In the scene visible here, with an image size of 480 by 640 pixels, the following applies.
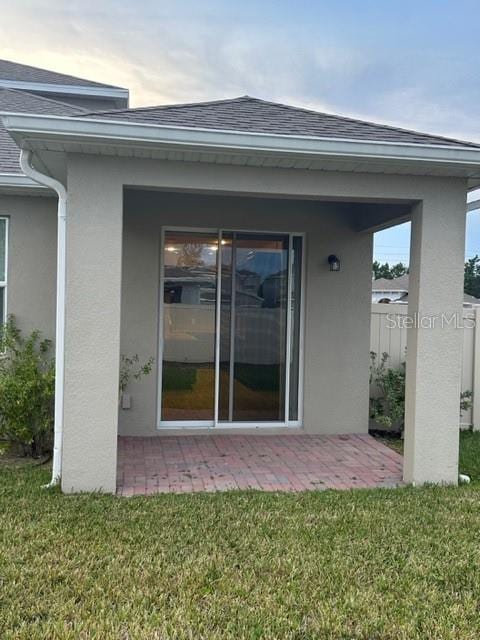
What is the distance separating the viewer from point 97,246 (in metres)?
5.07

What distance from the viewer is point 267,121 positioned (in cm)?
557

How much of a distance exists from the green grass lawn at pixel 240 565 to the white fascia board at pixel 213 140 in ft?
10.8

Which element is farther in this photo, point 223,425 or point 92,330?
point 223,425

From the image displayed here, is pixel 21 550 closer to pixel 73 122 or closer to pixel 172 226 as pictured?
pixel 73 122

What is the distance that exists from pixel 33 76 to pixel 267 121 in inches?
376

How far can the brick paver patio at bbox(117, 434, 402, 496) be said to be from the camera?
558 centimetres

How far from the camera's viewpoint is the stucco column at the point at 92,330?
198 inches

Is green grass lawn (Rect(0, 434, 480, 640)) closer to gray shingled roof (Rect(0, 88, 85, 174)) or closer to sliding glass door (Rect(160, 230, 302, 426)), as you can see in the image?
sliding glass door (Rect(160, 230, 302, 426))

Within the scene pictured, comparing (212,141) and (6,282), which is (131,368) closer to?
(6,282)

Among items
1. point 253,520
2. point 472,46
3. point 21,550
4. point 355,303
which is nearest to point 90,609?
point 21,550

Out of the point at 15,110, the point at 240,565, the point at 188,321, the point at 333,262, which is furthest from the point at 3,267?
the point at 240,565

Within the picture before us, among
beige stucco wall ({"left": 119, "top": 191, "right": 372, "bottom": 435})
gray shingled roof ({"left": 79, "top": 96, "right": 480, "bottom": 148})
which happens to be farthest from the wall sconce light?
gray shingled roof ({"left": 79, "top": 96, "right": 480, "bottom": 148})

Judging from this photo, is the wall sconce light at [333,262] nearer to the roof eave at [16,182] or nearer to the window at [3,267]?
the roof eave at [16,182]

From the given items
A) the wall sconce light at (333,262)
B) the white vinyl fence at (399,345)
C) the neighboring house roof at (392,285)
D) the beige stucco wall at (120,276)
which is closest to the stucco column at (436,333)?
the beige stucco wall at (120,276)
